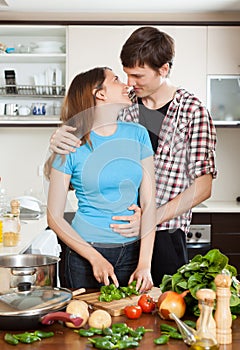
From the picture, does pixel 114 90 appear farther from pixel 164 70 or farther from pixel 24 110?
pixel 24 110

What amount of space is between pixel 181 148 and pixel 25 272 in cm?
96

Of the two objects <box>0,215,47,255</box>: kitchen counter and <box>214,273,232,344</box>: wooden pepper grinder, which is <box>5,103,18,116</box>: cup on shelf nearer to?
<box>0,215,47,255</box>: kitchen counter

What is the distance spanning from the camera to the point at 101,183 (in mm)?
2119

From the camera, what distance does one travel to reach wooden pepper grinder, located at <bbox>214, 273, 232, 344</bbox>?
4.84ft

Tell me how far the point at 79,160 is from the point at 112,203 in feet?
0.61

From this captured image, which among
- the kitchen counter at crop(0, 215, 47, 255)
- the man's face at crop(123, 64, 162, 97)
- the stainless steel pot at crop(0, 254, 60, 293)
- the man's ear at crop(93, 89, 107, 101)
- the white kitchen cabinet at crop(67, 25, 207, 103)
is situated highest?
the white kitchen cabinet at crop(67, 25, 207, 103)

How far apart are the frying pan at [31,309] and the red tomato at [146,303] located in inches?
8.7

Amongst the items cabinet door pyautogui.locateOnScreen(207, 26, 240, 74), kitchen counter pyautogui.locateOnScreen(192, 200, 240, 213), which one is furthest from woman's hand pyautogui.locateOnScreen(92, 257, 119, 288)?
cabinet door pyautogui.locateOnScreen(207, 26, 240, 74)

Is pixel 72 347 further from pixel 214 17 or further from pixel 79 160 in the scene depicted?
pixel 214 17

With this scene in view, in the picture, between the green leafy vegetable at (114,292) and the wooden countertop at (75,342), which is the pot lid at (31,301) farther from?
the green leafy vegetable at (114,292)

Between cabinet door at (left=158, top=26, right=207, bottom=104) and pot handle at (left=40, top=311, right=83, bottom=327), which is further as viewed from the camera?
cabinet door at (left=158, top=26, right=207, bottom=104)

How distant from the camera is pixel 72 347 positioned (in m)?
1.44

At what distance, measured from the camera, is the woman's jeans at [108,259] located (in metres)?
2.15

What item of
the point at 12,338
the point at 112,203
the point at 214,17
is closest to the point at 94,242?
the point at 112,203
